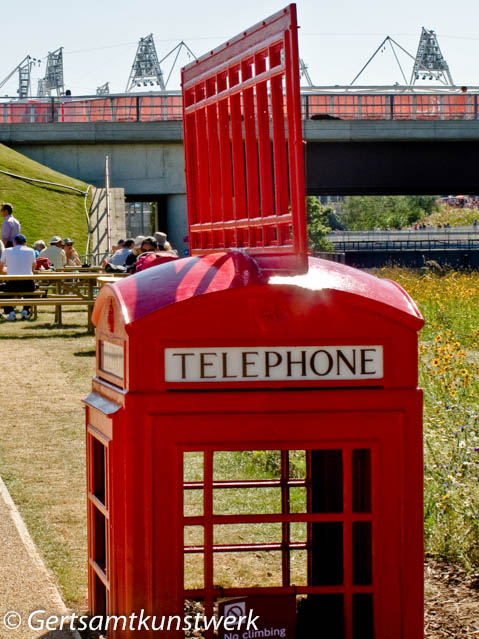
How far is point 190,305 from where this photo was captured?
3.12m

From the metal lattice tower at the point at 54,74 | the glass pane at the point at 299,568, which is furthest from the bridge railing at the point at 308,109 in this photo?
the metal lattice tower at the point at 54,74

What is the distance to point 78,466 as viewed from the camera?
281 inches

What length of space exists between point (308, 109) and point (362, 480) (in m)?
43.0

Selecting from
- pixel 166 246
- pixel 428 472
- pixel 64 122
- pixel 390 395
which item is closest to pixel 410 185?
pixel 64 122

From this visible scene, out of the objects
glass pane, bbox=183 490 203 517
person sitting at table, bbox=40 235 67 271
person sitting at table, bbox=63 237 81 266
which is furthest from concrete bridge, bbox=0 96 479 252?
glass pane, bbox=183 490 203 517

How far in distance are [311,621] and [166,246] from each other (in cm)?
1112

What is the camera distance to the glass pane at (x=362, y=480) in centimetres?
351

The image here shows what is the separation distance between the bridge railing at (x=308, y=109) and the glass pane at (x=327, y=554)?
41714 millimetres

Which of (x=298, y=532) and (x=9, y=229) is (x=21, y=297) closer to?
(x=9, y=229)

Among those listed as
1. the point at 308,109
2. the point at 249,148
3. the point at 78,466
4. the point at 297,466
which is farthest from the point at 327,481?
the point at 308,109

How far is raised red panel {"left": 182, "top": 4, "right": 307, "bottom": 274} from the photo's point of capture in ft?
10.3

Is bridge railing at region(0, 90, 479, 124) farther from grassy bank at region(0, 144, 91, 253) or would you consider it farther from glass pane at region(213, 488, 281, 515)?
glass pane at region(213, 488, 281, 515)

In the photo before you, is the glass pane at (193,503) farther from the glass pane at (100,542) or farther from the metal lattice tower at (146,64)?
the metal lattice tower at (146,64)

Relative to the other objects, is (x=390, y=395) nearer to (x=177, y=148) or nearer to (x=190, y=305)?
(x=190, y=305)
